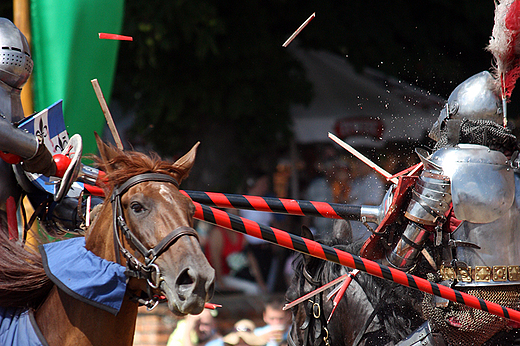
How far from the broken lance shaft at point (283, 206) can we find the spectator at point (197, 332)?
2.43 metres

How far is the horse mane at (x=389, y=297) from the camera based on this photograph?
307 centimetres

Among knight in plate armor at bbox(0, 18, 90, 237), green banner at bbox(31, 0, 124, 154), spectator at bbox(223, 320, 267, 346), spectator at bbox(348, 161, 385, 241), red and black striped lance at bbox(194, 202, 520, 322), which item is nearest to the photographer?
red and black striped lance at bbox(194, 202, 520, 322)

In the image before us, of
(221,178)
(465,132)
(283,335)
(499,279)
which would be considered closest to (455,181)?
(465,132)

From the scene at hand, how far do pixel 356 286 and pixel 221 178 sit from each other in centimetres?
423

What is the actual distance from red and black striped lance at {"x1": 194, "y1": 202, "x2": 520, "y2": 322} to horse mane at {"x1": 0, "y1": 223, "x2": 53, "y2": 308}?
2.12ft

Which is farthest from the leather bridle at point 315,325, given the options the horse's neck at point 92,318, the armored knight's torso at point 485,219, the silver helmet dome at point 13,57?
the silver helmet dome at point 13,57

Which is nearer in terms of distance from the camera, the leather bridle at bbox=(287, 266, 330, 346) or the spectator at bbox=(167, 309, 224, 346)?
the leather bridle at bbox=(287, 266, 330, 346)

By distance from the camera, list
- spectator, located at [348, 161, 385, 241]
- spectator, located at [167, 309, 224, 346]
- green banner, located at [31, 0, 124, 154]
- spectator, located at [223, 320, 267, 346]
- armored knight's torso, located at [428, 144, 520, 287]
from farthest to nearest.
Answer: spectator, located at [348, 161, 385, 241] → spectator, located at [223, 320, 267, 346] → spectator, located at [167, 309, 224, 346] → green banner, located at [31, 0, 124, 154] → armored knight's torso, located at [428, 144, 520, 287]

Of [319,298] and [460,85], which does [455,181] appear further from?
[319,298]

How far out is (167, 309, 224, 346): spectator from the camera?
204 inches

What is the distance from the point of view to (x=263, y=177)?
748 centimetres

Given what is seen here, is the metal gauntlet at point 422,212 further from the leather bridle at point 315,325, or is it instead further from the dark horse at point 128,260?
the dark horse at point 128,260

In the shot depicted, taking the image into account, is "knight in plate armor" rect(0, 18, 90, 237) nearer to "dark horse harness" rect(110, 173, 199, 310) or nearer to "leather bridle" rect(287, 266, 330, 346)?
"dark horse harness" rect(110, 173, 199, 310)

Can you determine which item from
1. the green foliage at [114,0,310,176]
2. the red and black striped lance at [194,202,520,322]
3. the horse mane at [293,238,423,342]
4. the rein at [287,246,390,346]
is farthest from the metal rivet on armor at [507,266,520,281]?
the green foliage at [114,0,310,176]
